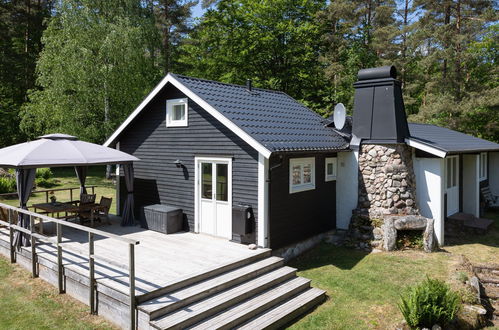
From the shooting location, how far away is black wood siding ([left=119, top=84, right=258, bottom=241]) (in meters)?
8.74

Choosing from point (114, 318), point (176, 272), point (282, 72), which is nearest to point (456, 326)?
point (176, 272)

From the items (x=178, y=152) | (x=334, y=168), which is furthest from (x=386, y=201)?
(x=178, y=152)

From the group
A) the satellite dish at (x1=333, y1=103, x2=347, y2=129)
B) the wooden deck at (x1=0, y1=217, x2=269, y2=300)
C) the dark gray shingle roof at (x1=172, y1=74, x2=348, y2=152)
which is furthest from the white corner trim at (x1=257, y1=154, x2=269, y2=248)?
the satellite dish at (x1=333, y1=103, x2=347, y2=129)

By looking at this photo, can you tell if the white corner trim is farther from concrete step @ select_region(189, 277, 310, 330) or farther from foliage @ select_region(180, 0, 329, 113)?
foliage @ select_region(180, 0, 329, 113)

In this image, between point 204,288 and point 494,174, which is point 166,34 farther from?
point 204,288

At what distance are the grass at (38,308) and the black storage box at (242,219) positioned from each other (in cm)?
356

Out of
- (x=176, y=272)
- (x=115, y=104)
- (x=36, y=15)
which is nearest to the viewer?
(x=176, y=272)

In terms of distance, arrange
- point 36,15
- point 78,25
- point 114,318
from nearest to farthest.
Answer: point 114,318, point 78,25, point 36,15

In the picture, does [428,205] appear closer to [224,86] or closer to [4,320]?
[224,86]

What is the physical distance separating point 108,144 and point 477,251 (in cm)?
1192

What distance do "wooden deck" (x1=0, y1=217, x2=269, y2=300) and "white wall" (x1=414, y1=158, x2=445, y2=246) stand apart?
5.72 m

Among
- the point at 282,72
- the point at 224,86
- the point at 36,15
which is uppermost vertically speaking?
the point at 36,15

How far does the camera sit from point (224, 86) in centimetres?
1092

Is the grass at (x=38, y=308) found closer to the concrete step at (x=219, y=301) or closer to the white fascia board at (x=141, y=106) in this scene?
the concrete step at (x=219, y=301)
